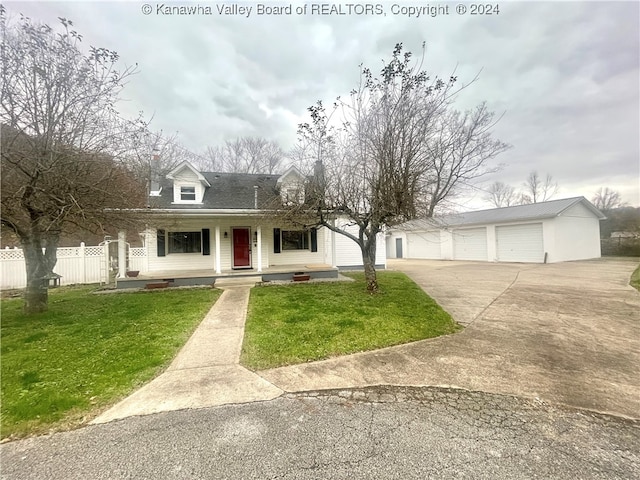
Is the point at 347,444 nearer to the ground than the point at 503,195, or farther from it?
nearer to the ground

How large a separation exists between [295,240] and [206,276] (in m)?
4.43

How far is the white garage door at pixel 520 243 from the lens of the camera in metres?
18.1

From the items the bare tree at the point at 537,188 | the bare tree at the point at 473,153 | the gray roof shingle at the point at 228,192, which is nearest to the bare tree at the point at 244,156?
the gray roof shingle at the point at 228,192

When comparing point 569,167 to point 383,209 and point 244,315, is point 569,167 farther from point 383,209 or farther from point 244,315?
point 244,315

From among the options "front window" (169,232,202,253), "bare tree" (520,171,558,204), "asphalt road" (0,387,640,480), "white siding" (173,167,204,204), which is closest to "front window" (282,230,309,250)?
"front window" (169,232,202,253)

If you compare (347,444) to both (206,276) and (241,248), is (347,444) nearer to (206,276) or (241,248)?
(206,276)

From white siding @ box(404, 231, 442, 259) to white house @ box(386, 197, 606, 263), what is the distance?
0.36 meters

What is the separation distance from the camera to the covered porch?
33.0ft

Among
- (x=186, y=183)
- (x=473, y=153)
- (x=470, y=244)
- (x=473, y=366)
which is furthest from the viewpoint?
(x=470, y=244)

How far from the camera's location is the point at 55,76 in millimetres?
5570

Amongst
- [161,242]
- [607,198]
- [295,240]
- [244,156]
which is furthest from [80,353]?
[607,198]

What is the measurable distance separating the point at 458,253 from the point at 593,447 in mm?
22643

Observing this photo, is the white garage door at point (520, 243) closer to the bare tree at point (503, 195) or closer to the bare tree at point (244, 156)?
the bare tree at point (244, 156)

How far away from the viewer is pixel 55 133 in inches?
225
